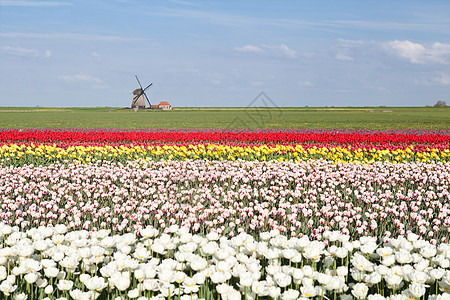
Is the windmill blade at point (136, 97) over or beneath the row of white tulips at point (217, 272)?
over

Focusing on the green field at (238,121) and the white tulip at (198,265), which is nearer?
the white tulip at (198,265)

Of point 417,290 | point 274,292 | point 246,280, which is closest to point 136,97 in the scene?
point 246,280

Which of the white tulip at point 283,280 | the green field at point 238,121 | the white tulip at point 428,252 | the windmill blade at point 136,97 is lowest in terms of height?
the white tulip at point 283,280

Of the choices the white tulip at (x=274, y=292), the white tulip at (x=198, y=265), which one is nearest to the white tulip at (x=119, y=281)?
the white tulip at (x=198, y=265)

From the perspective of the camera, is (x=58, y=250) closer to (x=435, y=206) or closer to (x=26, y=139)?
(x=435, y=206)

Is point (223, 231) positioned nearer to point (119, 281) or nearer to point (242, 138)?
point (119, 281)

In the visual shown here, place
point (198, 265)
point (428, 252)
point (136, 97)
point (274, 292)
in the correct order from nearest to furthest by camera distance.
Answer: point (274, 292)
point (198, 265)
point (428, 252)
point (136, 97)

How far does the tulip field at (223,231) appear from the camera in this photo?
3799mm

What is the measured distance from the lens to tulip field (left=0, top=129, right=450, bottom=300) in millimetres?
3799

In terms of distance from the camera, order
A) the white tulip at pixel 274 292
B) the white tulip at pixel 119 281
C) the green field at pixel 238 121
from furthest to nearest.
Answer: the green field at pixel 238 121
the white tulip at pixel 119 281
the white tulip at pixel 274 292

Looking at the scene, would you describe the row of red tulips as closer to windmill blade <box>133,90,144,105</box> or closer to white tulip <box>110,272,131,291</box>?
white tulip <box>110,272,131,291</box>

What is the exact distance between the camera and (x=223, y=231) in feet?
21.8

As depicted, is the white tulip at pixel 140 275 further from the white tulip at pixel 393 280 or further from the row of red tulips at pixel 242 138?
the row of red tulips at pixel 242 138

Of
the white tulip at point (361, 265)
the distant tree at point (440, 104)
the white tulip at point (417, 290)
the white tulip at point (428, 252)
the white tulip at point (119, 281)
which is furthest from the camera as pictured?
the distant tree at point (440, 104)
